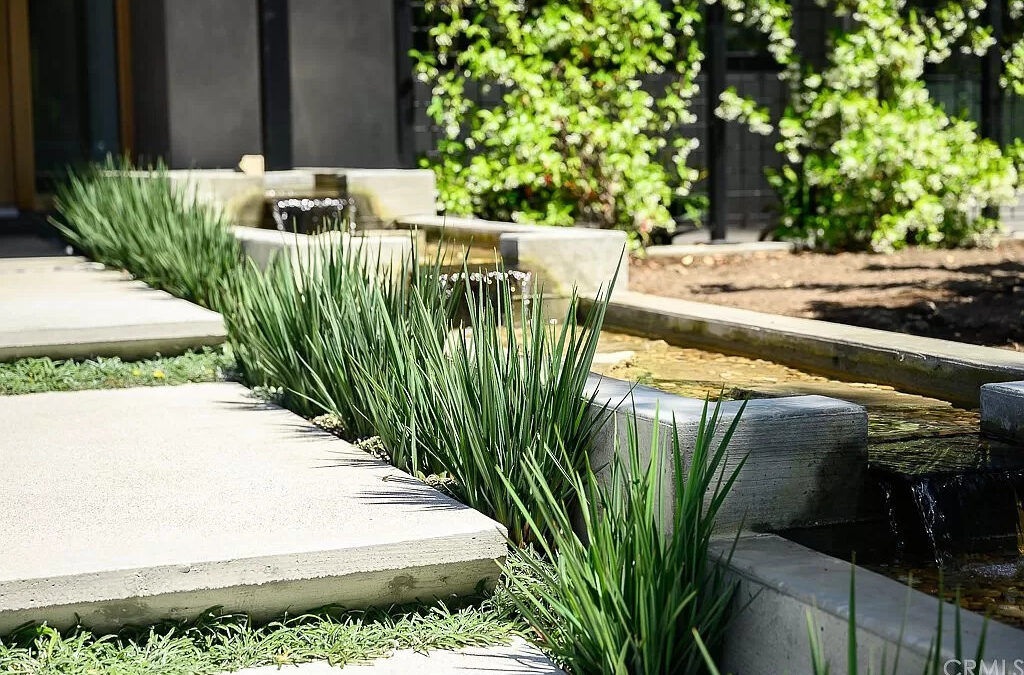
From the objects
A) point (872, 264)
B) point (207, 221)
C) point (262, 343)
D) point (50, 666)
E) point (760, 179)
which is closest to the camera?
point (50, 666)

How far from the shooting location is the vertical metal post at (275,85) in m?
9.37

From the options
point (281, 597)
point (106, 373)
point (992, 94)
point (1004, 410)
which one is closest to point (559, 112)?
point (992, 94)

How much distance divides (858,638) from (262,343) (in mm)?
2745

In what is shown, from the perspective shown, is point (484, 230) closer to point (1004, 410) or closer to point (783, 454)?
point (1004, 410)

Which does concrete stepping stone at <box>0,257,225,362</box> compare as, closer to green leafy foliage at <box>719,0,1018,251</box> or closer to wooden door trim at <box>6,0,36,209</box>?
green leafy foliage at <box>719,0,1018,251</box>

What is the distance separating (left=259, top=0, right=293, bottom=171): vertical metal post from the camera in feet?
30.7

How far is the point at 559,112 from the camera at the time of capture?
8.82 meters

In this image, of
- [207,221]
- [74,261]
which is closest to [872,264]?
[207,221]

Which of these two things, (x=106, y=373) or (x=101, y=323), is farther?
(x=101, y=323)

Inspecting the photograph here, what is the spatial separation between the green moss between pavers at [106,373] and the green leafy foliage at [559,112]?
13.6ft

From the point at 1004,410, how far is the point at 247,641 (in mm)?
2050

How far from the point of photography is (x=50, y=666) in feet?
7.95

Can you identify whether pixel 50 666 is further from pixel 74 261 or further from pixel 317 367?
pixel 74 261

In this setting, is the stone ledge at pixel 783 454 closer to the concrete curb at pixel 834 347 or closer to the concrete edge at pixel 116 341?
the concrete curb at pixel 834 347
